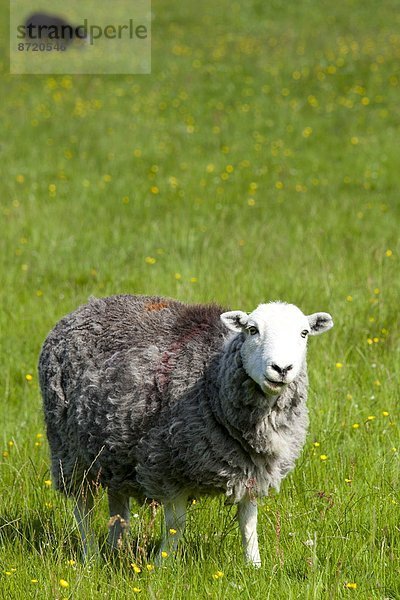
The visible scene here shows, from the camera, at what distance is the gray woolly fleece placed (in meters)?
4.15

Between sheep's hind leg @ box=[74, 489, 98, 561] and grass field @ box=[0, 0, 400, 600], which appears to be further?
sheep's hind leg @ box=[74, 489, 98, 561]

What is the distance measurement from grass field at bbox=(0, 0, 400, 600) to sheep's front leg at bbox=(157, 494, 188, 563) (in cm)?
12

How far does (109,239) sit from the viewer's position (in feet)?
33.3

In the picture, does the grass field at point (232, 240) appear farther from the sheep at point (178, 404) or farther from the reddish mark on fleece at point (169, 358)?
the reddish mark on fleece at point (169, 358)

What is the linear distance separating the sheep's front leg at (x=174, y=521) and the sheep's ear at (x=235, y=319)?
85cm

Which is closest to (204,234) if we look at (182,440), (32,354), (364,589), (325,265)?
(325,265)

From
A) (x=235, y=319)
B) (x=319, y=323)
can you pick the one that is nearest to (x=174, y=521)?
(x=235, y=319)

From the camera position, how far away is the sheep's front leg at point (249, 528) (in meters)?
4.12

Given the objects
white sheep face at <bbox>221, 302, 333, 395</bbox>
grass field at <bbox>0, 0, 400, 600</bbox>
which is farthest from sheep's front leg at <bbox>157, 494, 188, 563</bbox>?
white sheep face at <bbox>221, 302, 333, 395</bbox>

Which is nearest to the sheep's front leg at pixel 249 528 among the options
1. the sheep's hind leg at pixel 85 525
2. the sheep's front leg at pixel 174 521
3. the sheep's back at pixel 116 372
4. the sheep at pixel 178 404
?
the sheep at pixel 178 404

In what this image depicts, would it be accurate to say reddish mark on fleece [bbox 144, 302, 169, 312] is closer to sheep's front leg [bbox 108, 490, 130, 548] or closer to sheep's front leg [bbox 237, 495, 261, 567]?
sheep's front leg [bbox 108, 490, 130, 548]

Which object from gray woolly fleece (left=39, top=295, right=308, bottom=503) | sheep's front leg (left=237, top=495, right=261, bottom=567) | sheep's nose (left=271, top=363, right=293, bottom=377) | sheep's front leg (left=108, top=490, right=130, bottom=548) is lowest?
sheep's front leg (left=108, top=490, right=130, bottom=548)

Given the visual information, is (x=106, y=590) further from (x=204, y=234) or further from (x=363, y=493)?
(x=204, y=234)

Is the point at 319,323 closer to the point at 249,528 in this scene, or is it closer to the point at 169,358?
the point at 169,358
